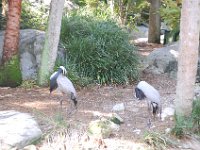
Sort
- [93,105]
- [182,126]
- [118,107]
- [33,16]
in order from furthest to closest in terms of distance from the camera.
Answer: [33,16], [93,105], [118,107], [182,126]

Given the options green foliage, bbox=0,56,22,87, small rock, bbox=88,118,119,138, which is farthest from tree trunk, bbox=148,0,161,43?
small rock, bbox=88,118,119,138

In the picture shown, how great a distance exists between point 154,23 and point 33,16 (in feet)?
16.0

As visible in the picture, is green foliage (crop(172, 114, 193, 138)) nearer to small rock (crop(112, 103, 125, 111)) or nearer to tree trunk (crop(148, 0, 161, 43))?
small rock (crop(112, 103, 125, 111))

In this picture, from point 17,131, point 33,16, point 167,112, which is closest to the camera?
point 17,131

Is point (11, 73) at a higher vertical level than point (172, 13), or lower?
lower

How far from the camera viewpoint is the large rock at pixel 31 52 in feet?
34.0

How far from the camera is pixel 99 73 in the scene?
→ 10.3 meters

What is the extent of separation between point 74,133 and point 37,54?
15.5 ft

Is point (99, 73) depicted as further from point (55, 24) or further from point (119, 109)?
point (119, 109)

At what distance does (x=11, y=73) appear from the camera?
9.50 meters

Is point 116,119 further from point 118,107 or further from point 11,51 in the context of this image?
point 11,51

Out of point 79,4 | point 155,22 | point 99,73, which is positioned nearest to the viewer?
point 99,73

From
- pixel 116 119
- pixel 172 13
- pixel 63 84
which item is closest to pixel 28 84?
pixel 63 84

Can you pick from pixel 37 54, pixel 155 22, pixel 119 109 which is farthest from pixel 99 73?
pixel 155 22
